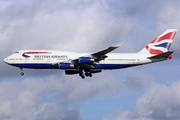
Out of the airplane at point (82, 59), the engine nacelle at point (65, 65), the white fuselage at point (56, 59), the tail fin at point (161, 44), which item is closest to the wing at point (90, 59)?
the airplane at point (82, 59)

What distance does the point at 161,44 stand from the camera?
9125 cm

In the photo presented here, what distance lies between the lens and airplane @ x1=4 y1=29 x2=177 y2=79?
84750 millimetres

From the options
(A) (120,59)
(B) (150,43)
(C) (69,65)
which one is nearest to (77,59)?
(C) (69,65)

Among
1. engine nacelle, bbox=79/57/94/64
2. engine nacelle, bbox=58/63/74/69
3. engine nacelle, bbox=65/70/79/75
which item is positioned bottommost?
engine nacelle, bbox=65/70/79/75

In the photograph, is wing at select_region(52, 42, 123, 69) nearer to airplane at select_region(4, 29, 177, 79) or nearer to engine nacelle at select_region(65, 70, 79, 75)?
airplane at select_region(4, 29, 177, 79)

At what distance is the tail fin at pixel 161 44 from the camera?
298 ft

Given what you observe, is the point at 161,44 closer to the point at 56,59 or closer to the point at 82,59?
the point at 82,59

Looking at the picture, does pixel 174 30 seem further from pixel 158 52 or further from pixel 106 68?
pixel 106 68

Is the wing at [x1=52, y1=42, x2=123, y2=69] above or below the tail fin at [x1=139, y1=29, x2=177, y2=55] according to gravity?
below

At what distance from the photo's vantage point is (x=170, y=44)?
299 ft

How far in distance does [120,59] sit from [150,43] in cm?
879

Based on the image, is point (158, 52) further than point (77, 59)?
Yes

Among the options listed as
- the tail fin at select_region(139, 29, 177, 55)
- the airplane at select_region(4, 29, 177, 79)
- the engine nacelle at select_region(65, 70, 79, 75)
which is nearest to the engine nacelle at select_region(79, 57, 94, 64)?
the airplane at select_region(4, 29, 177, 79)

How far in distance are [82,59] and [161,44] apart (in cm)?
1804
